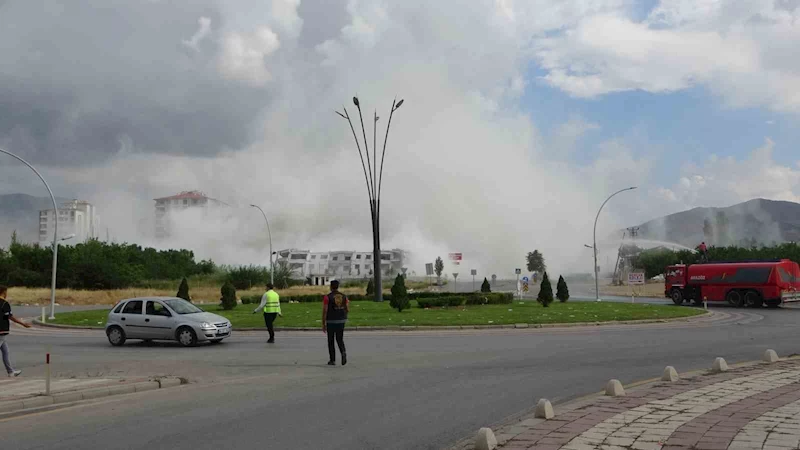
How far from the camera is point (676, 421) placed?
8023mm

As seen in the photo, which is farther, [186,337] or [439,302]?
[439,302]

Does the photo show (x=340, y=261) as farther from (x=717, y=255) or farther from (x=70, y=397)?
(x=70, y=397)

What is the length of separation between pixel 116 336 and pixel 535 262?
384 feet

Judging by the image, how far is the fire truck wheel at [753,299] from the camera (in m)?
44.0

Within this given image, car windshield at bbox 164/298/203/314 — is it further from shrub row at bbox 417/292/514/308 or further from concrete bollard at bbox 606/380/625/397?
shrub row at bbox 417/292/514/308

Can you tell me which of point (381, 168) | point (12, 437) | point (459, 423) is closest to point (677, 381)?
point (459, 423)

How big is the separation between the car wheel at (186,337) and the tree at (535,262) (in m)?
114

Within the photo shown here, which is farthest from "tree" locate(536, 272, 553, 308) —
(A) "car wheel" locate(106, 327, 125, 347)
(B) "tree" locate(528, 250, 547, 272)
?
(B) "tree" locate(528, 250, 547, 272)

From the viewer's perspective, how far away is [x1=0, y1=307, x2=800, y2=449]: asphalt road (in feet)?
27.1

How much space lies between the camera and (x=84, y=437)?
26.9 feet

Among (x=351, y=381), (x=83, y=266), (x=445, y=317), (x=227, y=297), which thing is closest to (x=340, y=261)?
(x=83, y=266)

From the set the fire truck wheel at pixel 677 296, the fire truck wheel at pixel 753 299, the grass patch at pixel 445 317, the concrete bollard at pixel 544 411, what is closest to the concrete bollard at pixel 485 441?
Answer: the concrete bollard at pixel 544 411

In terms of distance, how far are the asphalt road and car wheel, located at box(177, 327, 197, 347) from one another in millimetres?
461

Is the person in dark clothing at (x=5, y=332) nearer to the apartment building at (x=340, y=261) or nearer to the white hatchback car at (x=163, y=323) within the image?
the white hatchback car at (x=163, y=323)
